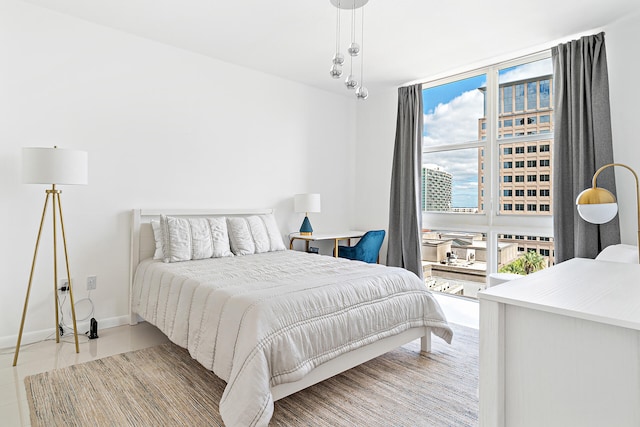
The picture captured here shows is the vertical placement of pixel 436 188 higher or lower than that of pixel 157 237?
higher

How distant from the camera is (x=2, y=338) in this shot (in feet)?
8.98

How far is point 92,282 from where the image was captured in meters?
3.18

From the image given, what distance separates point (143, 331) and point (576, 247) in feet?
13.0

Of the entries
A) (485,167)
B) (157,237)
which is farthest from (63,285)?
(485,167)

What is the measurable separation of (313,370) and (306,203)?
2.70 m

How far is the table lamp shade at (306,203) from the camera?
448 centimetres

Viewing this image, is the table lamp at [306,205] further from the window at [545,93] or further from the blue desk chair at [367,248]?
the window at [545,93]

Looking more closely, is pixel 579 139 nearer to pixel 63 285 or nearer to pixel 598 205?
pixel 598 205

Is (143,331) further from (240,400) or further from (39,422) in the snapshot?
(240,400)

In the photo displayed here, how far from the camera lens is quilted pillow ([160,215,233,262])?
315 centimetres

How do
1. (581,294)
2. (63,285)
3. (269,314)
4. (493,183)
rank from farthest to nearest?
1. (493,183)
2. (63,285)
3. (269,314)
4. (581,294)

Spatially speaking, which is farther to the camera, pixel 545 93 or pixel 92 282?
pixel 545 93

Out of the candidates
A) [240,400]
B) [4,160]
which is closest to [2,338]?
[4,160]

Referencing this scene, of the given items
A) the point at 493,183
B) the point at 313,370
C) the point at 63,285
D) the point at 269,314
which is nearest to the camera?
the point at 269,314
